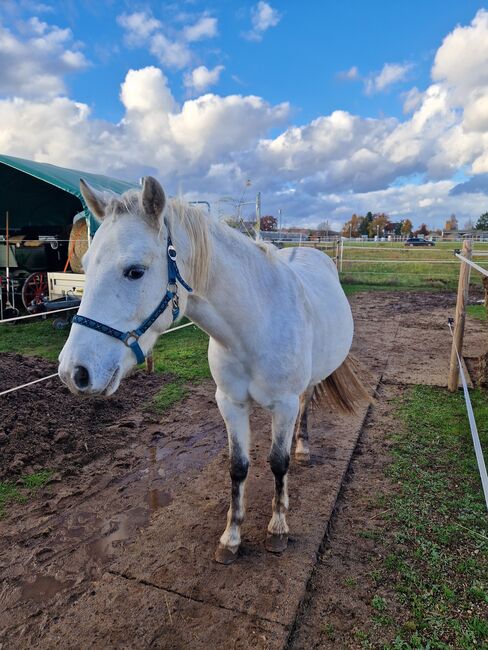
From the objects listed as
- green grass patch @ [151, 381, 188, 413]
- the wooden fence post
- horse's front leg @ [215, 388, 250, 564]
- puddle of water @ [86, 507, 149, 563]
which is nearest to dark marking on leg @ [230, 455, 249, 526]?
horse's front leg @ [215, 388, 250, 564]

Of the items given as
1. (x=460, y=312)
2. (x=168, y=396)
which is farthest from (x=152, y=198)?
(x=460, y=312)

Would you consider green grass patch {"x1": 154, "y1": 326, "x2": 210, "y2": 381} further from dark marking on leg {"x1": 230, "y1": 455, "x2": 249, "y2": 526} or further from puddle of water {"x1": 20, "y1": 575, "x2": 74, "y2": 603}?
puddle of water {"x1": 20, "y1": 575, "x2": 74, "y2": 603}

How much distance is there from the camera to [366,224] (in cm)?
7662

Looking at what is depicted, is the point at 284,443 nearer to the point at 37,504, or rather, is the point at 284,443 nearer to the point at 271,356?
the point at 271,356

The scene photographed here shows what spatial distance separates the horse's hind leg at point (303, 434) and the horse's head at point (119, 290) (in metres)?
2.03

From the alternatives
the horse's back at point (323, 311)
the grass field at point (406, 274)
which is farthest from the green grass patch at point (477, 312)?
the horse's back at point (323, 311)

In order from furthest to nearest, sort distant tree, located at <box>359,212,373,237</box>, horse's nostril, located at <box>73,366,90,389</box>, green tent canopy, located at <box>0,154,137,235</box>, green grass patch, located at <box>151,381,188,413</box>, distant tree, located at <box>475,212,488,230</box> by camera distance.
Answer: distant tree, located at <box>359,212,373,237</box>
distant tree, located at <box>475,212,488,230</box>
green tent canopy, located at <box>0,154,137,235</box>
green grass patch, located at <box>151,381,188,413</box>
horse's nostril, located at <box>73,366,90,389</box>

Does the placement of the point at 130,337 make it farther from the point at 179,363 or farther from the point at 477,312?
the point at 477,312

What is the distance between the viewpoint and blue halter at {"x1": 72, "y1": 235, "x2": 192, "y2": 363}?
4.49 feet

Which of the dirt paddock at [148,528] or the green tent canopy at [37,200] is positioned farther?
the green tent canopy at [37,200]

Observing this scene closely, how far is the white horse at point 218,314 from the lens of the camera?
1.40 meters

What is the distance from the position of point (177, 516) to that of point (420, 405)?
2909mm

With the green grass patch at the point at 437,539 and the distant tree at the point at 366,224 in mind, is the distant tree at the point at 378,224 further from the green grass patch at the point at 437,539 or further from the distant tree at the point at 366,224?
the green grass patch at the point at 437,539

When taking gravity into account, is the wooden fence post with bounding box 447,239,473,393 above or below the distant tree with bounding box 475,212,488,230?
below
